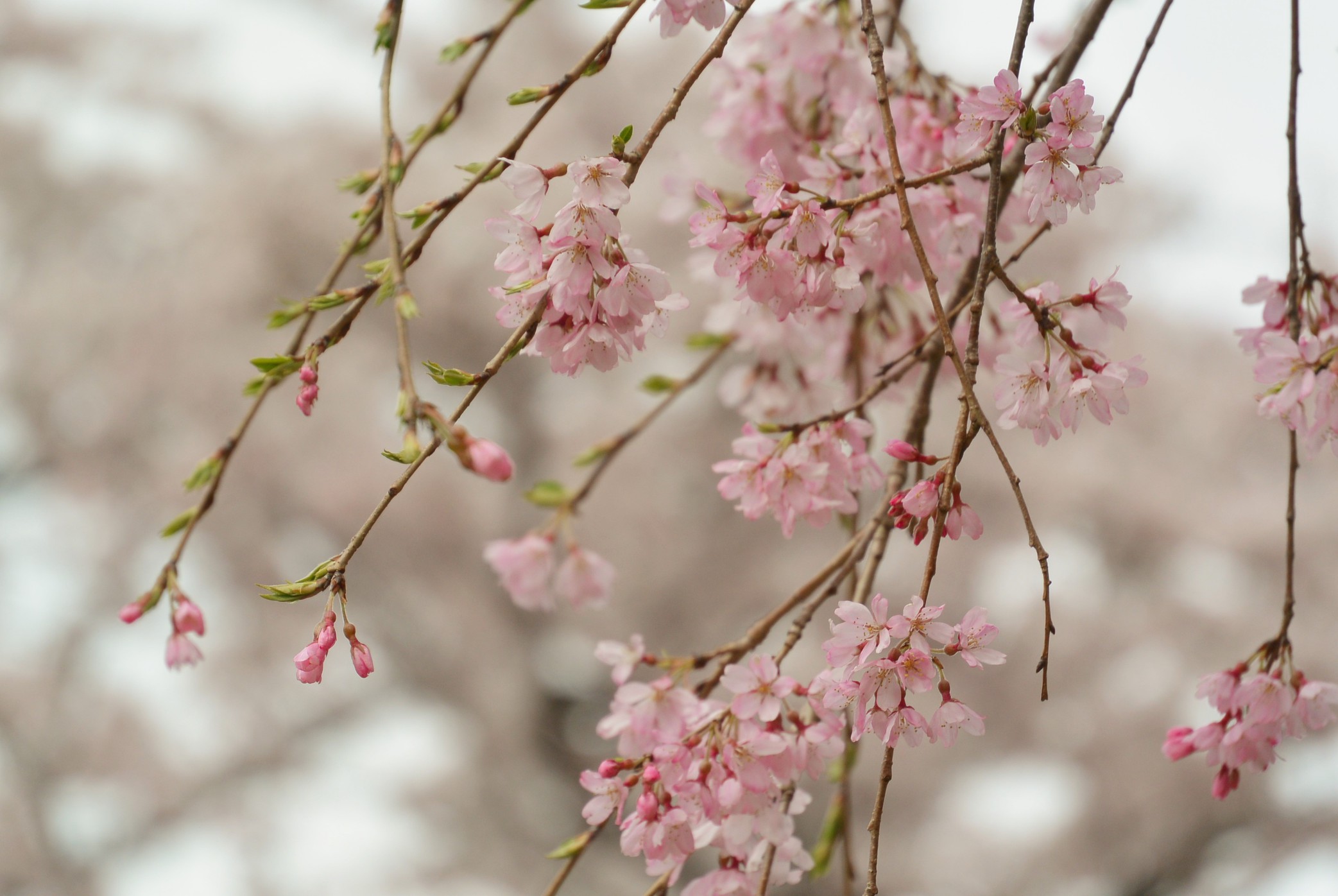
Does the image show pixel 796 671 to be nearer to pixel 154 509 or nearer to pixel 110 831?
pixel 154 509

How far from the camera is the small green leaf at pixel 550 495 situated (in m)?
0.84

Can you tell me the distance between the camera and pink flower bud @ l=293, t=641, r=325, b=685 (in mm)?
500

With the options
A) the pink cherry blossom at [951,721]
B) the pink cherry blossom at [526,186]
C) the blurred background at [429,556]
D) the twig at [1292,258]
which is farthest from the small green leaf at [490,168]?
the blurred background at [429,556]

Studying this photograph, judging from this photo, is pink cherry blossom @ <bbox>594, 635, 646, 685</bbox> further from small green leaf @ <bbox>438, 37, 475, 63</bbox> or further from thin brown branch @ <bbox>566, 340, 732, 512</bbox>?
small green leaf @ <bbox>438, 37, 475, 63</bbox>

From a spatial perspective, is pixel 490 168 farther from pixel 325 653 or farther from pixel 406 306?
pixel 325 653

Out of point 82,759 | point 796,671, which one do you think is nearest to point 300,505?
point 82,759

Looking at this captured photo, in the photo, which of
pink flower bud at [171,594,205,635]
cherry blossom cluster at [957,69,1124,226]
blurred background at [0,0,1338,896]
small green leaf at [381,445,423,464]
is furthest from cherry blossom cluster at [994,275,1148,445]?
blurred background at [0,0,1338,896]

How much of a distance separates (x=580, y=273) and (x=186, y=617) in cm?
41

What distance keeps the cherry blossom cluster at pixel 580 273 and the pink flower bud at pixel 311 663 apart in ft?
0.57

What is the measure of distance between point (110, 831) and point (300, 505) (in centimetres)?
188

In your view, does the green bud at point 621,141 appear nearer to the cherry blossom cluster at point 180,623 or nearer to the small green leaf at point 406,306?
the small green leaf at point 406,306

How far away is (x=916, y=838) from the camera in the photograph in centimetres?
523

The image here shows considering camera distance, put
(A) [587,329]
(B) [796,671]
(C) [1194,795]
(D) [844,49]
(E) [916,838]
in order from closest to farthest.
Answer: (A) [587,329] → (D) [844,49] → (B) [796,671] → (C) [1194,795] → (E) [916,838]

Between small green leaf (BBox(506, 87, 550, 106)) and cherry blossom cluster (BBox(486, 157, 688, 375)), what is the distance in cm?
4
